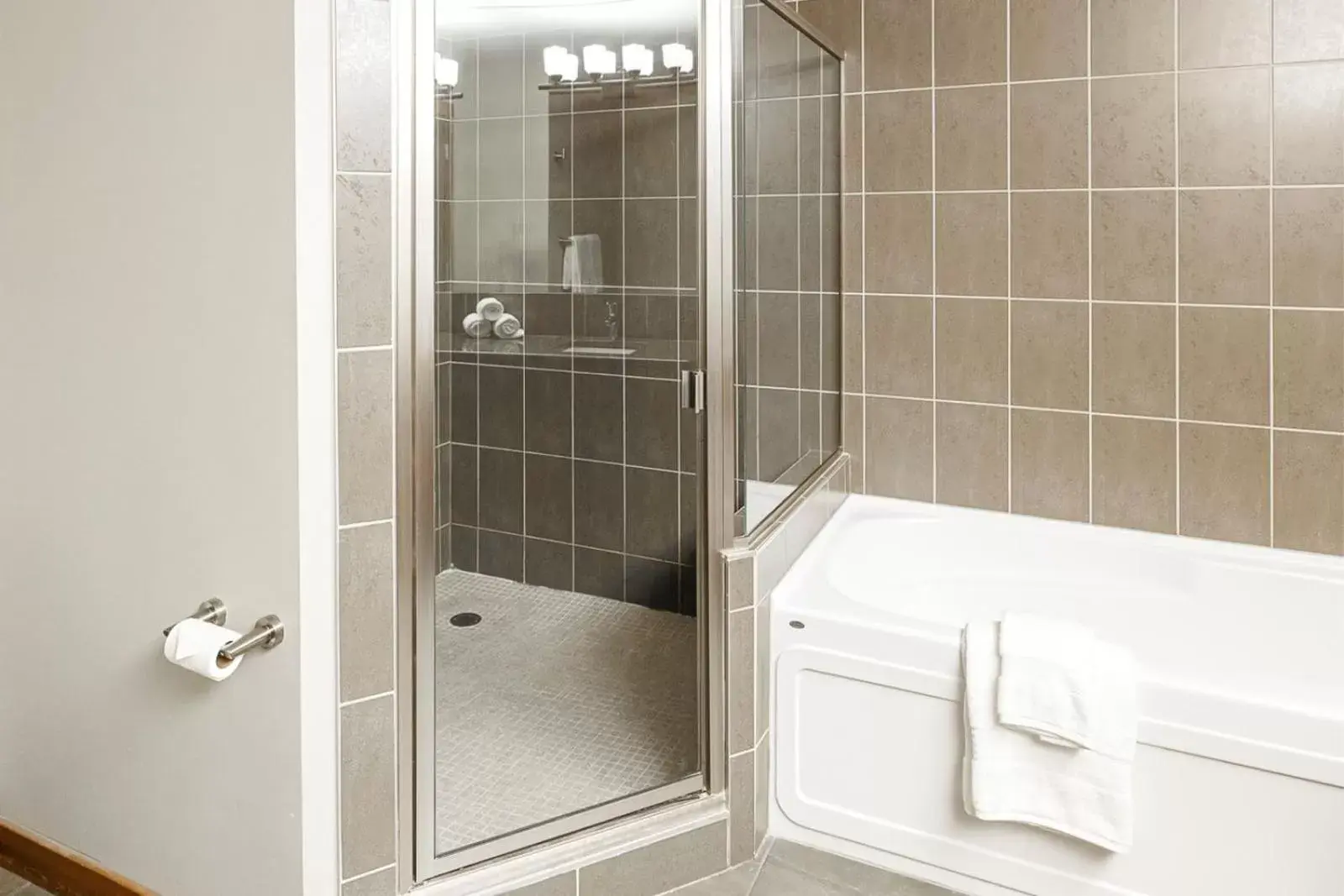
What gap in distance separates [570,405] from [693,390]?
0.26m

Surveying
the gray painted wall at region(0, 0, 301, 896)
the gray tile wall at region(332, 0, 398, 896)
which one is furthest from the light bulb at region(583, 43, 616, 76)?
the gray painted wall at region(0, 0, 301, 896)

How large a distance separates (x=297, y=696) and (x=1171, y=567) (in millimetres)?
2208

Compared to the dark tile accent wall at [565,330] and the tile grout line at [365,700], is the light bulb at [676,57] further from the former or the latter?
the tile grout line at [365,700]

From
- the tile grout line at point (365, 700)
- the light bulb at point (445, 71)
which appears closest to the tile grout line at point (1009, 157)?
the light bulb at point (445, 71)

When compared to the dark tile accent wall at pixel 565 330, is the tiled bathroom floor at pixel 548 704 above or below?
below

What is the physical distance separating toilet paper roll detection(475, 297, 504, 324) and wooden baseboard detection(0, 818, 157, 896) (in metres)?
1.22

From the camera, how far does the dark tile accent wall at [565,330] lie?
167 cm

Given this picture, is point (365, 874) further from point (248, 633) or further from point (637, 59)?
point (637, 59)

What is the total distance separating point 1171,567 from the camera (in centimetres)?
257

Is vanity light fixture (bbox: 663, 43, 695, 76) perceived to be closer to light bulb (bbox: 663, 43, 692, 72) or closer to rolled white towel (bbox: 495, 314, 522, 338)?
light bulb (bbox: 663, 43, 692, 72)

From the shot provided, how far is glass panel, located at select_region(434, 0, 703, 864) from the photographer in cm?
168

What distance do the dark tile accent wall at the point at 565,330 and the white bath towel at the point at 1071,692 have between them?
67 centimetres

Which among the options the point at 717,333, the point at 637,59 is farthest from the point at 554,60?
the point at 717,333

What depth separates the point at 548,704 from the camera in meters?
2.12
